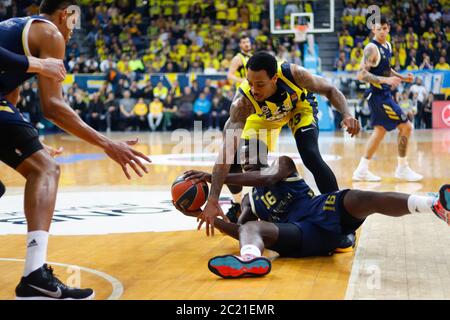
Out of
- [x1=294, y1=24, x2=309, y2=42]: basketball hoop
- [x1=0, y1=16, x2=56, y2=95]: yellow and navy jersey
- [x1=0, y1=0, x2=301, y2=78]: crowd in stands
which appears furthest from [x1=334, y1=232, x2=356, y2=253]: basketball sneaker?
[x1=0, y1=0, x2=301, y2=78]: crowd in stands

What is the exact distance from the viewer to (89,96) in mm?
21016

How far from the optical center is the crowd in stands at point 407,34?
66.9ft

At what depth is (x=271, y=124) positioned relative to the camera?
6.12 m

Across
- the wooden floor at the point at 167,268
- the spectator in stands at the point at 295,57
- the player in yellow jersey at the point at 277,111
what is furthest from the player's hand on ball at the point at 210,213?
the spectator in stands at the point at 295,57

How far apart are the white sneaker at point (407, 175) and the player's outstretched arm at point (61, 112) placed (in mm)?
6007

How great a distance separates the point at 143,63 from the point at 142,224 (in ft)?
54.9

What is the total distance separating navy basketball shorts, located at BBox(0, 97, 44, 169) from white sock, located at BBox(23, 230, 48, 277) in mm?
427

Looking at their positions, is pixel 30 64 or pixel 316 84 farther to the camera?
pixel 316 84

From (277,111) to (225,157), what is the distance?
42.9 inches

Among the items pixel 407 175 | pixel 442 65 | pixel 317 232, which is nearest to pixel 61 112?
pixel 317 232

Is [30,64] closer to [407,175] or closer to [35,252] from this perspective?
[35,252]

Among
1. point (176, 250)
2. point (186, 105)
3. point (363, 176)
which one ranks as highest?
point (176, 250)

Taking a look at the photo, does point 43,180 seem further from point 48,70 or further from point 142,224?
point 142,224

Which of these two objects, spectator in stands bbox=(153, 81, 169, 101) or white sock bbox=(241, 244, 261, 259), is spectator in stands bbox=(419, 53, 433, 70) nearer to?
spectator in stands bbox=(153, 81, 169, 101)
